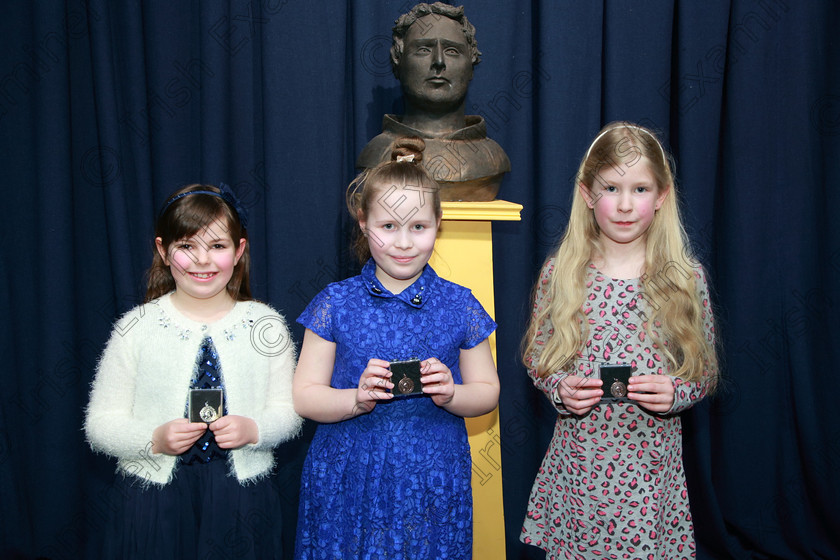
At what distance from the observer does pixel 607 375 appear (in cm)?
182

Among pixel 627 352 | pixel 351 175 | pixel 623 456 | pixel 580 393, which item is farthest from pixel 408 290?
pixel 351 175

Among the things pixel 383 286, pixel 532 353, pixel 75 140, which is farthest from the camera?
pixel 75 140

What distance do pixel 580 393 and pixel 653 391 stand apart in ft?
0.67

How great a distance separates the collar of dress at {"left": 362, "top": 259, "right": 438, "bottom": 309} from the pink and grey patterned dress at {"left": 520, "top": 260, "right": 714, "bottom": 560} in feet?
1.56

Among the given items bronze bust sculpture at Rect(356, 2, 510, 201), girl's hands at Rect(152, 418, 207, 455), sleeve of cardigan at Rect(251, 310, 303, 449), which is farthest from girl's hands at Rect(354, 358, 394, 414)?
bronze bust sculpture at Rect(356, 2, 510, 201)

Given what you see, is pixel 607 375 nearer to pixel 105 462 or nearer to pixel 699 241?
pixel 699 241

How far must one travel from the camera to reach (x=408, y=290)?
74.1 inches

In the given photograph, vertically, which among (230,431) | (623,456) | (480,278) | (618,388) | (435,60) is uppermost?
(435,60)

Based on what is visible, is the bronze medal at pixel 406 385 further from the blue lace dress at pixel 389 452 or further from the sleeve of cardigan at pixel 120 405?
the sleeve of cardigan at pixel 120 405

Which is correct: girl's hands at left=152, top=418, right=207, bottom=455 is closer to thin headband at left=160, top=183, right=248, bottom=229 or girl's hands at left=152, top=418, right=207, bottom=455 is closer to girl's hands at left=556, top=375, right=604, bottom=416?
thin headband at left=160, top=183, right=248, bottom=229

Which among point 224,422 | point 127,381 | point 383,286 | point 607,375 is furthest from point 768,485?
point 127,381

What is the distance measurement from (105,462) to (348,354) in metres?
1.66

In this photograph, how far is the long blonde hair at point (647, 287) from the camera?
78.1 inches

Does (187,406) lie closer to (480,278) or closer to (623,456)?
(480,278)
